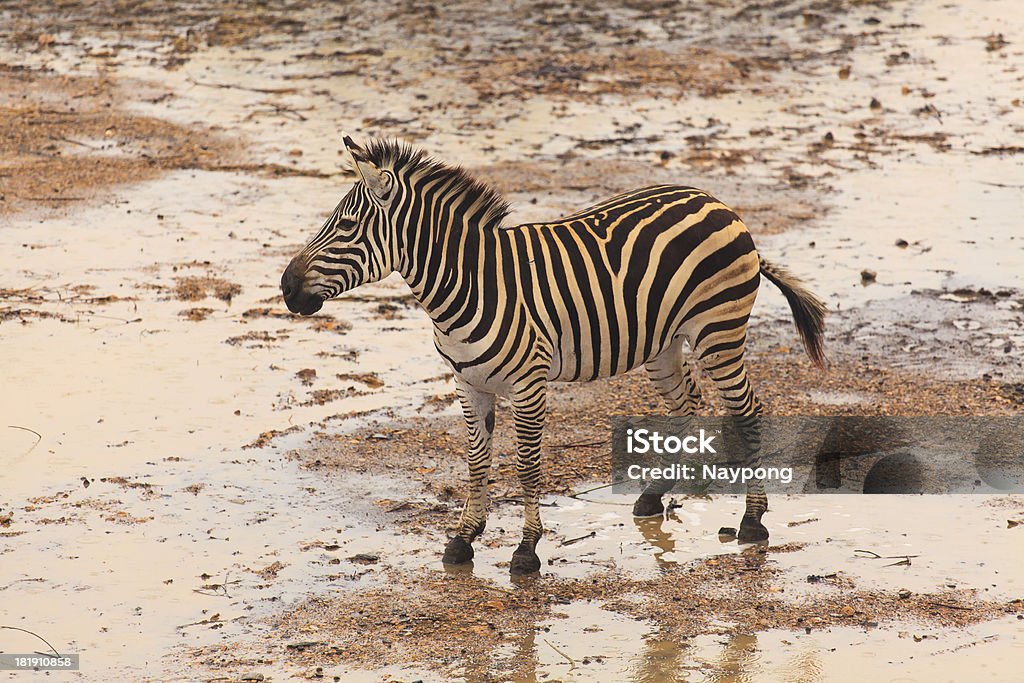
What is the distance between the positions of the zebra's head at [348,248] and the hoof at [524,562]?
5.24 ft

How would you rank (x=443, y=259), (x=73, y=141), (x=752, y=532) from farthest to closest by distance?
(x=73, y=141) → (x=752, y=532) → (x=443, y=259)

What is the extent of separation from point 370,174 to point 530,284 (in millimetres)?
1005

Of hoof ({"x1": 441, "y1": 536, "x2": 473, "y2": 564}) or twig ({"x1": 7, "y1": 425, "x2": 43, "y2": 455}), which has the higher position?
hoof ({"x1": 441, "y1": 536, "x2": 473, "y2": 564})

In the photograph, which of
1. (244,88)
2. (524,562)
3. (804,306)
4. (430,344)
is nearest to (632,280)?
(804,306)

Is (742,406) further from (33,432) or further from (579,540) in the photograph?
(33,432)

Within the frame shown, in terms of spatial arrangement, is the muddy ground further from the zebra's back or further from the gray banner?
the zebra's back

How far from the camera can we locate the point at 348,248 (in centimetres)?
708

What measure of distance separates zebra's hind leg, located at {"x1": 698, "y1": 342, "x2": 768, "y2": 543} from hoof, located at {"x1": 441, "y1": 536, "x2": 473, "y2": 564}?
1.50m

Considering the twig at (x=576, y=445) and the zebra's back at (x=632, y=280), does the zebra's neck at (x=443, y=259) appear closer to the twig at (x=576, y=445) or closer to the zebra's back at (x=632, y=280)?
the zebra's back at (x=632, y=280)

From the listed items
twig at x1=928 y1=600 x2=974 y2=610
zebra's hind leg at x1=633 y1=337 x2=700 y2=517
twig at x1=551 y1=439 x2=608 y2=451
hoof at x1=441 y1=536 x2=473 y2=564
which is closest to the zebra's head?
hoof at x1=441 y1=536 x2=473 y2=564

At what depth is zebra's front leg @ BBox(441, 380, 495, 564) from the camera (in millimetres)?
7262

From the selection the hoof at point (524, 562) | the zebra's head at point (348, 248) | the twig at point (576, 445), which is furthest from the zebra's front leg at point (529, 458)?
the twig at point (576, 445)

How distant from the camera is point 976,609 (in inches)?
264

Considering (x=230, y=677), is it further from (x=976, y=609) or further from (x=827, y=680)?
(x=976, y=609)
